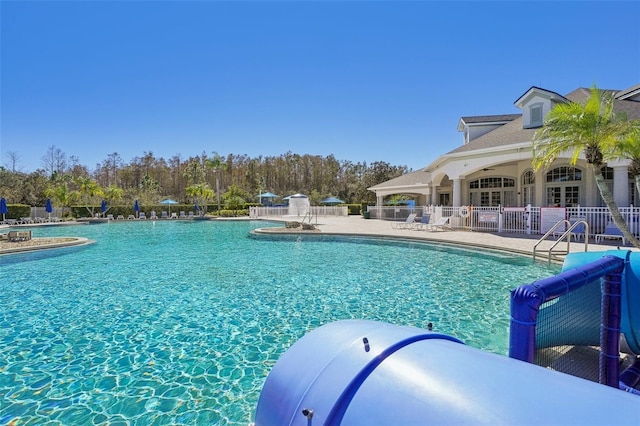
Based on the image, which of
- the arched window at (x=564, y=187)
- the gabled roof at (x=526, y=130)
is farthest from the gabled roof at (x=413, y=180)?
the arched window at (x=564, y=187)

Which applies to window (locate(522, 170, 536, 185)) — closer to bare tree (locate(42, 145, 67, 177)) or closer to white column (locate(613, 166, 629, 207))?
white column (locate(613, 166, 629, 207))

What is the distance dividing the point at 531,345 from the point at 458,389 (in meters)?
1.39

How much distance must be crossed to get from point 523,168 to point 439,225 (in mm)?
7204

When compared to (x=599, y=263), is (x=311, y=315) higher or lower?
lower

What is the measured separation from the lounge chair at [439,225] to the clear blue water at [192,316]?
5.57 metres

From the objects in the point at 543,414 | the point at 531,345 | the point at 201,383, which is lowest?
the point at 201,383

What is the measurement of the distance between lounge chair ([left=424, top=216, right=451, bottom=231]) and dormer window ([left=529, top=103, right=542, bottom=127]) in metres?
7.01

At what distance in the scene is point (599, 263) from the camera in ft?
9.57

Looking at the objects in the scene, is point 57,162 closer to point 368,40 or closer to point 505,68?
point 368,40

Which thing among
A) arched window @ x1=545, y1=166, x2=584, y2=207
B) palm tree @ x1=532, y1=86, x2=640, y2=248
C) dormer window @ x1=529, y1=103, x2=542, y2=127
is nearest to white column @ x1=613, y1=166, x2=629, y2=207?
arched window @ x1=545, y1=166, x2=584, y2=207

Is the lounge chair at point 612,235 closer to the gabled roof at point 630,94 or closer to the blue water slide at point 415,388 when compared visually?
the gabled roof at point 630,94

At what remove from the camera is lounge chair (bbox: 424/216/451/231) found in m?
18.7

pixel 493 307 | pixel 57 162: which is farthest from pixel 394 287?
pixel 57 162

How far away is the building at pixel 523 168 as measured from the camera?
1720 centimetres
